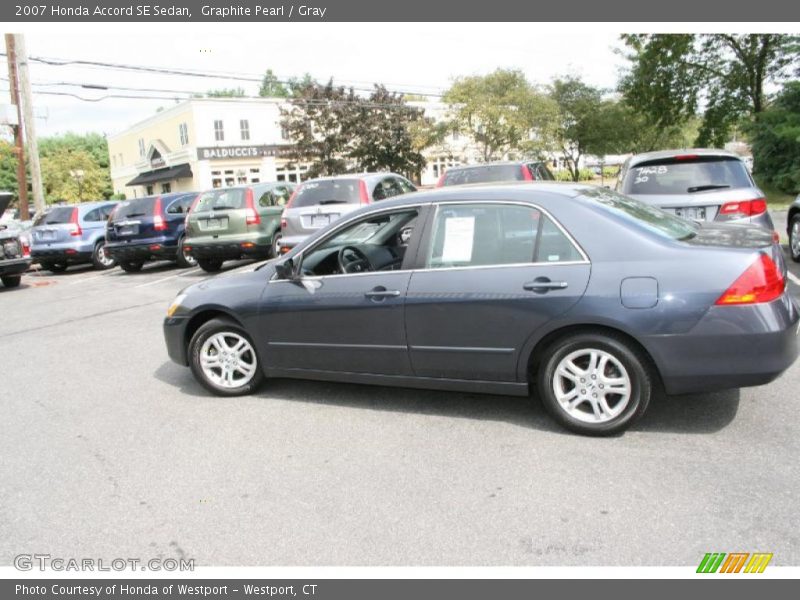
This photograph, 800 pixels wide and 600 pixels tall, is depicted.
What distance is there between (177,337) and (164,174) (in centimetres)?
4783

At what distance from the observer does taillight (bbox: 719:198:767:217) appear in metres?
6.91

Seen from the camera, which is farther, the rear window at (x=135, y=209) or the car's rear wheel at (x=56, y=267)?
the car's rear wheel at (x=56, y=267)

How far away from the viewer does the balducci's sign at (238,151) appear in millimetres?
45406

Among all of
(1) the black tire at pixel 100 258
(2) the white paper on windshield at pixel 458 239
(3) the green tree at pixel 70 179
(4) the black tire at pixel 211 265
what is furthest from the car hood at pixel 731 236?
(3) the green tree at pixel 70 179

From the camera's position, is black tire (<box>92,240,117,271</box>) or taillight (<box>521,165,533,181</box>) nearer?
taillight (<box>521,165,533,181</box>)

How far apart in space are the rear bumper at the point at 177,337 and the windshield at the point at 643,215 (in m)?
3.33

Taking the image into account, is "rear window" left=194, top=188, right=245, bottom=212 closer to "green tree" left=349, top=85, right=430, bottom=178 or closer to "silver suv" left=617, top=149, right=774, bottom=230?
"silver suv" left=617, top=149, right=774, bottom=230

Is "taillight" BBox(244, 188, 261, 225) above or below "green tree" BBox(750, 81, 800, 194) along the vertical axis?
below

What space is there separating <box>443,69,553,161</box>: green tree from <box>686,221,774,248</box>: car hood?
1237 inches

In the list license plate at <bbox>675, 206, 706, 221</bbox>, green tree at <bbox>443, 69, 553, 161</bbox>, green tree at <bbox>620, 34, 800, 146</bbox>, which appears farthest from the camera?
green tree at <bbox>443, 69, 553, 161</bbox>

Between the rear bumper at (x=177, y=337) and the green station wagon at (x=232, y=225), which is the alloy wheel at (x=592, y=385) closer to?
the rear bumper at (x=177, y=337)

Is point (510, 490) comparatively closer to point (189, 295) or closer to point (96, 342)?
point (189, 295)

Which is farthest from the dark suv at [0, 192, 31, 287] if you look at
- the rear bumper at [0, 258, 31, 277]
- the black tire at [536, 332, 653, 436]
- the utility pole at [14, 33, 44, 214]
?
the black tire at [536, 332, 653, 436]
